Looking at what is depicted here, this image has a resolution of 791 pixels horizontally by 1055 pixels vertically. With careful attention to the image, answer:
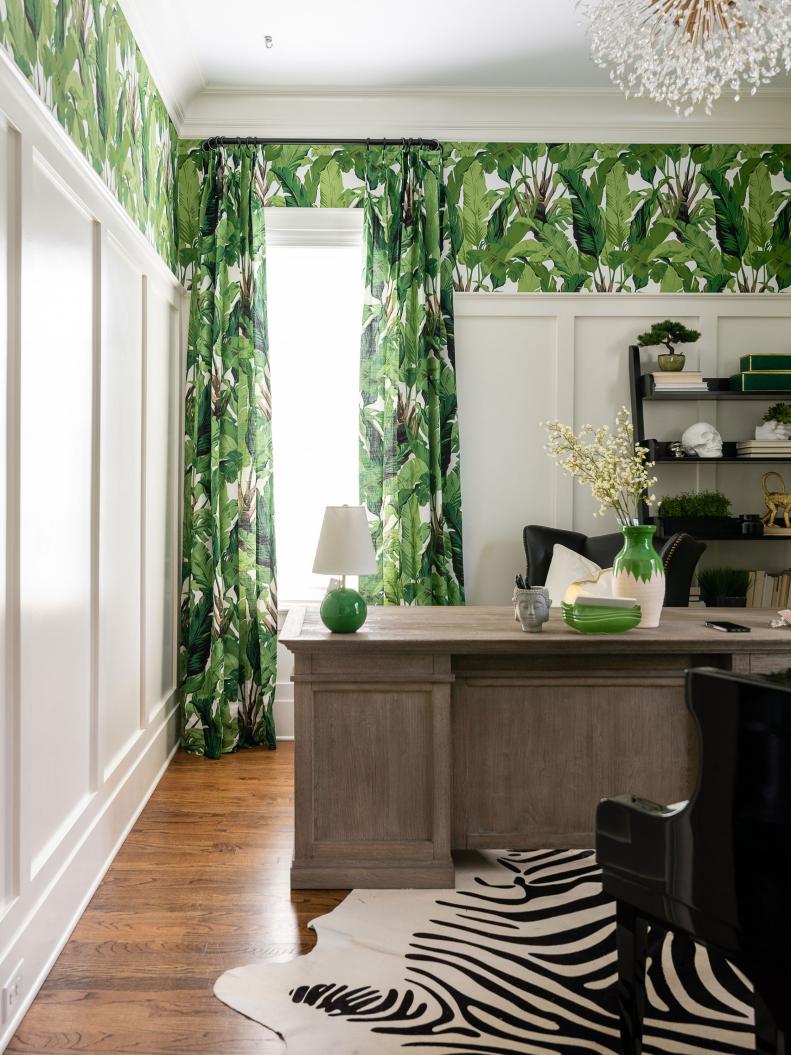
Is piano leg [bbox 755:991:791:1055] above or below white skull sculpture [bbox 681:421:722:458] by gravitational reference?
below

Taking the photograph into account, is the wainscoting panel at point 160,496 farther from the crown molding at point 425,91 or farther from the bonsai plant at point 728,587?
the bonsai plant at point 728,587

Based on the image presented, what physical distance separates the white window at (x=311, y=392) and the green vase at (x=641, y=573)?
1928mm

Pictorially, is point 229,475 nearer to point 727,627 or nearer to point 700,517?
point 700,517

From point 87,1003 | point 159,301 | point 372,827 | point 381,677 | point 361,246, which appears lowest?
point 87,1003

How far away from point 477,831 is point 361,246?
2914 millimetres

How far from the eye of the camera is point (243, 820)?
3295mm

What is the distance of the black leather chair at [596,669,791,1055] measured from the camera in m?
1.39

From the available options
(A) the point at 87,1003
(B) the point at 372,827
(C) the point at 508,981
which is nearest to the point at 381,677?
(B) the point at 372,827

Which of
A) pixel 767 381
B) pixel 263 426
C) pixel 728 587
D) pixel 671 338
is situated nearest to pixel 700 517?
pixel 728 587

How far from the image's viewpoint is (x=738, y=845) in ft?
4.77

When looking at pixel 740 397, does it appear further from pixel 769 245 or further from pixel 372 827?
pixel 372 827

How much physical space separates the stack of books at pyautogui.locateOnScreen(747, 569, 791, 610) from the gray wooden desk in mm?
1456

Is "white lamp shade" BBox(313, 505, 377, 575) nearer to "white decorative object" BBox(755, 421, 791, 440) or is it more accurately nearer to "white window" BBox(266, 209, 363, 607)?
"white window" BBox(266, 209, 363, 607)

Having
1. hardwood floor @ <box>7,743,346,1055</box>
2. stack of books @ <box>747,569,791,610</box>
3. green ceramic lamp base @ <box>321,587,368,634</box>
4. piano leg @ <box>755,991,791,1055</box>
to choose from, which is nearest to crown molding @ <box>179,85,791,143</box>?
stack of books @ <box>747,569,791,610</box>
